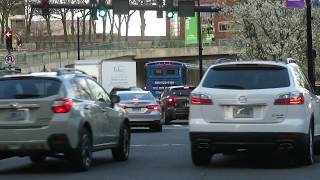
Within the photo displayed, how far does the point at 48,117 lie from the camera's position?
11625 mm

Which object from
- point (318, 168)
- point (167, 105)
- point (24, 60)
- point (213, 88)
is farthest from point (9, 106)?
point (24, 60)

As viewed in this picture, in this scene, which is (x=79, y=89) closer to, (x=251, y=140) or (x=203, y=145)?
(x=203, y=145)

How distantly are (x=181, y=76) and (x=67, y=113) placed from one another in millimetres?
36230

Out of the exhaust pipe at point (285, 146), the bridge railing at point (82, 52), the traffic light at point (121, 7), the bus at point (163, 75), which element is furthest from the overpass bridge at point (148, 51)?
the exhaust pipe at point (285, 146)

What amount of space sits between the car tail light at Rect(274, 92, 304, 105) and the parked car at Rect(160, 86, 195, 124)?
718 inches

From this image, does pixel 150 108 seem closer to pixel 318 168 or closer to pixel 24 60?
pixel 318 168

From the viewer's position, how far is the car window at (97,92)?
13.1 metres

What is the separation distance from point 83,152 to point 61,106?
903 millimetres

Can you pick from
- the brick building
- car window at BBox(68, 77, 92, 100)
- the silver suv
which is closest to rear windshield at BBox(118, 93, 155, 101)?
car window at BBox(68, 77, 92, 100)

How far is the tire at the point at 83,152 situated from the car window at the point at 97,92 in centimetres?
100

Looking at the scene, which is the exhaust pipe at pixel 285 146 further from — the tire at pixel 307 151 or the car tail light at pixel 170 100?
the car tail light at pixel 170 100

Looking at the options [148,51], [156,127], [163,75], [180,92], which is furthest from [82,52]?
[156,127]

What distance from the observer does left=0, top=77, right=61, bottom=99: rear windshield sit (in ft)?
39.0

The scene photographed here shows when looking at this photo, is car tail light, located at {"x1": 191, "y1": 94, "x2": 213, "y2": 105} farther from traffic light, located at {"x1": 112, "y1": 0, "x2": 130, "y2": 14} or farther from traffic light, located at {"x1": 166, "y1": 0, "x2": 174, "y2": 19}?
traffic light, located at {"x1": 166, "y1": 0, "x2": 174, "y2": 19}
